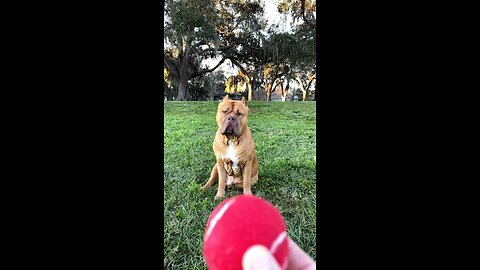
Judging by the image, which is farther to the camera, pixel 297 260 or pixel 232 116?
pixel 232 116

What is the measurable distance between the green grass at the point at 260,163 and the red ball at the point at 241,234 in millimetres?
839

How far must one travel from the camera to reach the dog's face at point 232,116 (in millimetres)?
1534

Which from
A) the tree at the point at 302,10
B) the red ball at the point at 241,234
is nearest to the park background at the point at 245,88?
the tree at the point at 302,10

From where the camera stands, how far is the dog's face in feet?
5.03

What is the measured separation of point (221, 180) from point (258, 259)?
113 centimetres

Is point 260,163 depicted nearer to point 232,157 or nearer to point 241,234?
point 232,157

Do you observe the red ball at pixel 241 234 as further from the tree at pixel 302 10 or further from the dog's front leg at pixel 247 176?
the tree at pixel 302 10

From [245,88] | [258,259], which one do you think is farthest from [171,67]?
[258,259]

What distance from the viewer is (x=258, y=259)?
19.0 inches

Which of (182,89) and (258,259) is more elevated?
(182,89)
